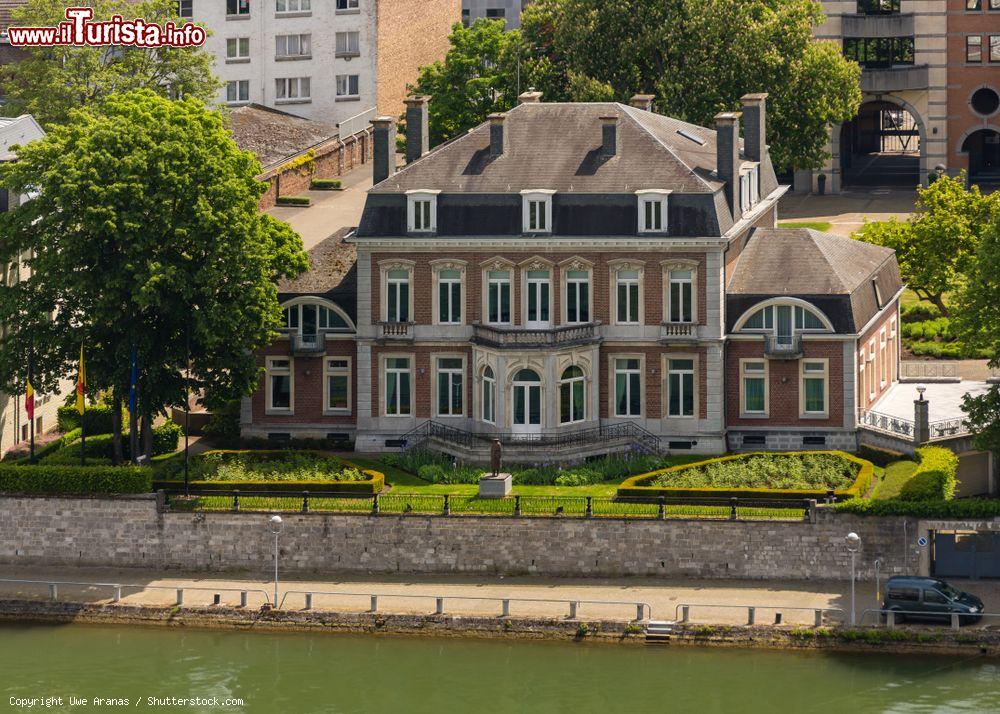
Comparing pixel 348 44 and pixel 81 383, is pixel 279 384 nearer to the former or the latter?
pixel 81 383

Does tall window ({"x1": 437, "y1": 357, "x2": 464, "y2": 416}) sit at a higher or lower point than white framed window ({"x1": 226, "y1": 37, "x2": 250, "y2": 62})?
lower

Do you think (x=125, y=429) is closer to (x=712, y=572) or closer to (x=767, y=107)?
(x=712, y=572)

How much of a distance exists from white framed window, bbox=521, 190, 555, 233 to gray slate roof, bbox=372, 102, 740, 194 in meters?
0.82

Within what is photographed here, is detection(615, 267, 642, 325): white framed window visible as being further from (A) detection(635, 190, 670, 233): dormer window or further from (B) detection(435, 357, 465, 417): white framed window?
(B) detection(435, 357, 465, 417): white framed window

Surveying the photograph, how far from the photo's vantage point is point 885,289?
10462cm

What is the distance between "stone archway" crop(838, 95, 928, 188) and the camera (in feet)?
467

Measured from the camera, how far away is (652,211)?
97.0 m

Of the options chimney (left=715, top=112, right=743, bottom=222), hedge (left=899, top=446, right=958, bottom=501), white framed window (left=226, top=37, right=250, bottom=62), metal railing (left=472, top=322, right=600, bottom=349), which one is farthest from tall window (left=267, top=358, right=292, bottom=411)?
white framed window (left=226, top=37, right=250, bottom=62)

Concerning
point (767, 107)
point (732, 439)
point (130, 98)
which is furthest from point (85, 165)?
point (767, 107)

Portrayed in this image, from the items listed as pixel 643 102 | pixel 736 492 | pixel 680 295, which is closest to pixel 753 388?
pixel 680 295

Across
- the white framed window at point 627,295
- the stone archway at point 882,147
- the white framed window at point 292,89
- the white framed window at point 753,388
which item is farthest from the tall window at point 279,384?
the stone archway at point 882,147

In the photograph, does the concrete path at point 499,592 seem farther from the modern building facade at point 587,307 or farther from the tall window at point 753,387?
the tall window at point 753,387

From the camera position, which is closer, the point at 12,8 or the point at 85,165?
Answer: the point at 85,165

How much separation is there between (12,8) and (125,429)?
4794 cm
